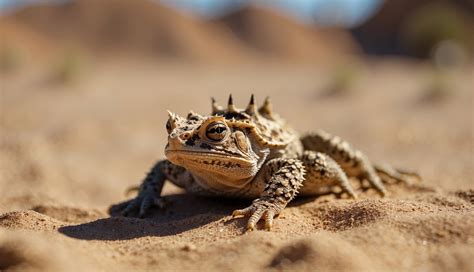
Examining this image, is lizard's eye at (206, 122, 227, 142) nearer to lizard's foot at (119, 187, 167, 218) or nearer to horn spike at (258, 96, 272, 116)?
horn spike at (258, 96, 272, 116)

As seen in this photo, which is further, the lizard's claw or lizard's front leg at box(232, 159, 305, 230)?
the lizard's claw

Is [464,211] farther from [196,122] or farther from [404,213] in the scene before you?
[196,122]

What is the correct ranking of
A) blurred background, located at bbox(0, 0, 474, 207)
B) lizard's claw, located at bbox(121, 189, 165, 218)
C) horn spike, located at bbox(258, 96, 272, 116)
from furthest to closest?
blurred background, located at bbox(0, 0, 474, 207), horn spike, located at bbox(258, 96, 272, 116), lizard's claw, located at bbox(121, 189, 165, 218)

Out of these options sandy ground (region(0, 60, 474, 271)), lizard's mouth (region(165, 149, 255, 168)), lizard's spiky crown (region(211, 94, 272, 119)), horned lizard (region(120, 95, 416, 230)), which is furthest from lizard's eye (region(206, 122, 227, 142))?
sandy ground (region(0, 60, 474, 271))

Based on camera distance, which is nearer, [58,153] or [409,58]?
[58,153]

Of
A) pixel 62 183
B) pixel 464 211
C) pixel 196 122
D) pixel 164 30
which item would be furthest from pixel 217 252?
pixel 164 30

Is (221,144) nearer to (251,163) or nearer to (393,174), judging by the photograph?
(251,163)

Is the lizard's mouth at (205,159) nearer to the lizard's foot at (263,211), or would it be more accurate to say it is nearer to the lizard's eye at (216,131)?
the lizard's eye at (216,131)
